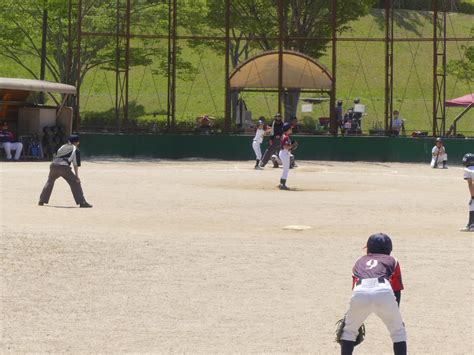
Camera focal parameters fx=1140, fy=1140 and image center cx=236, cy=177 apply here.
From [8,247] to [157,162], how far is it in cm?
2710

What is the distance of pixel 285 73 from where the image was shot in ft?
163

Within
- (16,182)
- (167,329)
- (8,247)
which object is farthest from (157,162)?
(167,329)

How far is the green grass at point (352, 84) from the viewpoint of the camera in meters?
73.0

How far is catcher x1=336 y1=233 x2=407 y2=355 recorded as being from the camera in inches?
341

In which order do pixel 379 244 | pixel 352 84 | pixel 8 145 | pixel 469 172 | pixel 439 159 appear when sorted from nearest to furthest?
1. pixel 379 244
2. pixel 469 172
3. pixel 8 145
4. pixel 439 159
5. pixel 352 84

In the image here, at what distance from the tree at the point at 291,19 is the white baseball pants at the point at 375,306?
46622 mm

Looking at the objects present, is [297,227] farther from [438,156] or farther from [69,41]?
[69,41]

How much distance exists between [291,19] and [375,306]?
5017 centimetres

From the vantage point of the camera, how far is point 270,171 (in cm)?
3778

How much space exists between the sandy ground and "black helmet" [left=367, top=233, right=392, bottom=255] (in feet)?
5.28

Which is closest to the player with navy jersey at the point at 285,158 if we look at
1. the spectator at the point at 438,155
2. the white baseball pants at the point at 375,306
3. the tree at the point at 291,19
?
the spectator at the point at 438,155

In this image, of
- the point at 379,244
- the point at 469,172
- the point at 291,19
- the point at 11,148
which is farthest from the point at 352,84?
the point at 379,244

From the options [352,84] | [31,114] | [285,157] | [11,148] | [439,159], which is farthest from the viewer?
[352,84]

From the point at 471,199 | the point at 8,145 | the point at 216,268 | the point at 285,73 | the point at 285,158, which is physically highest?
the point at 285,73
